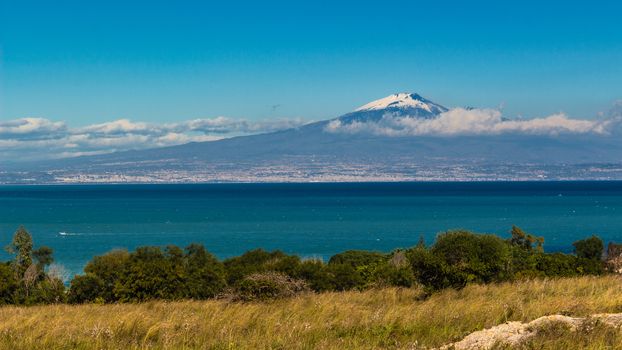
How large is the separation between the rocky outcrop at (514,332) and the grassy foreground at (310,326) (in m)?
0.28

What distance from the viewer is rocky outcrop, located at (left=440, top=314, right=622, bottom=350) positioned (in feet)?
29.6

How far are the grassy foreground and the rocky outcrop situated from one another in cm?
28

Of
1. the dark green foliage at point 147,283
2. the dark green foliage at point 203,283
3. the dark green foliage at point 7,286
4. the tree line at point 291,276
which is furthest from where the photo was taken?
the dark green foliage at point 7,286

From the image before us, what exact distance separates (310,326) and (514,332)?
2936 mm

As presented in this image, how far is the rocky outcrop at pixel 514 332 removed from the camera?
903 cm

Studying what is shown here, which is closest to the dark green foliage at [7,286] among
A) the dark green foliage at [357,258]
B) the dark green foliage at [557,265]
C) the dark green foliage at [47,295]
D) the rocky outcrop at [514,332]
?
the dark green foliage at [47,295]

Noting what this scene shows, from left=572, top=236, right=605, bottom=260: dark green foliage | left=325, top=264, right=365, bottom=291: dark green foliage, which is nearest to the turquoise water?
left=572, top=236, right=605, bottom=260: dark green foliage

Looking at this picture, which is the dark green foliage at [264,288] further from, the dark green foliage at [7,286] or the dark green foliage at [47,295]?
the dark green foliage at [7,286]

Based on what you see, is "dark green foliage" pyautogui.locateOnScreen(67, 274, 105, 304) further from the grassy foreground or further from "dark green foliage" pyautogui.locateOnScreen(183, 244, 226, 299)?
the grassy foreground

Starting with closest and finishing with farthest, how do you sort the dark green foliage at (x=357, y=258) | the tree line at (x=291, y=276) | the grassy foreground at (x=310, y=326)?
the grassy foreground at (x=310, y=326) < the tree line at (x=291, y=276) < the dark green foliage at (x=357, y=258)

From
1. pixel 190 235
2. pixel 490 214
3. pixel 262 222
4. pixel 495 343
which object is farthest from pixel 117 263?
pixel 490 214

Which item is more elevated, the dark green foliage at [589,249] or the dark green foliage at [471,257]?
the dark green foliage at [471,257]

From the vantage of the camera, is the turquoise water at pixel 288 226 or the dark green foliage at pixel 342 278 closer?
the dark green foliage at pixel 342 278

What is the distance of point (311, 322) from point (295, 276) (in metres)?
11.0
